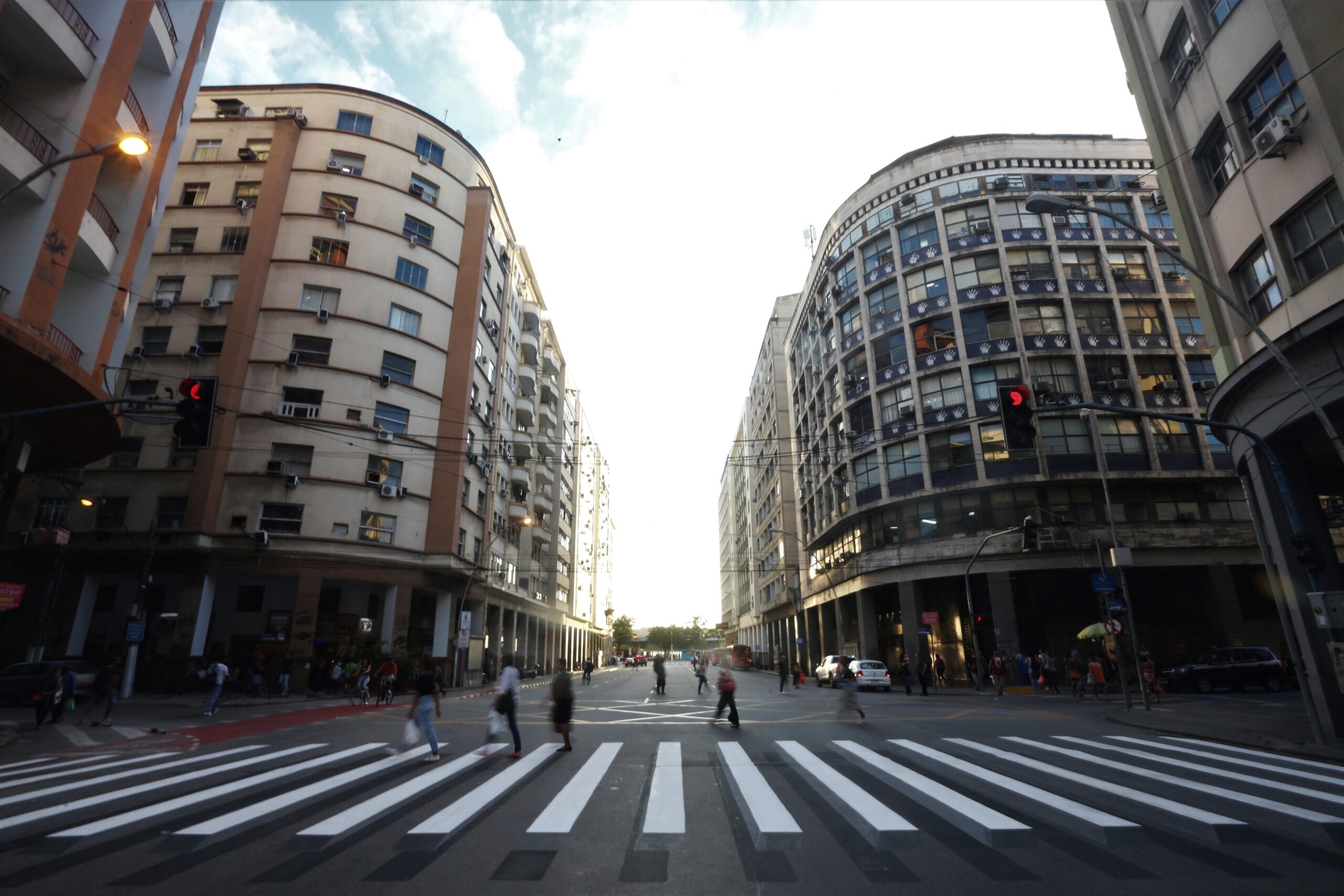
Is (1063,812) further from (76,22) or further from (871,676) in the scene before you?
(871,676)

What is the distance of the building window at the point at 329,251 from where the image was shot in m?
33.3

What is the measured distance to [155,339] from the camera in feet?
106

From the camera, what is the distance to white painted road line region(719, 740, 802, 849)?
251 inches

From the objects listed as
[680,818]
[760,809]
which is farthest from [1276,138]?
[680,818]

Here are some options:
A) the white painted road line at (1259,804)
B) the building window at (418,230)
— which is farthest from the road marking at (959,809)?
the building window at (418,230)

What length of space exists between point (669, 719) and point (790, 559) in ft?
144

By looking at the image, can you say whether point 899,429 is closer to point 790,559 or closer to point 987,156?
point 987,156

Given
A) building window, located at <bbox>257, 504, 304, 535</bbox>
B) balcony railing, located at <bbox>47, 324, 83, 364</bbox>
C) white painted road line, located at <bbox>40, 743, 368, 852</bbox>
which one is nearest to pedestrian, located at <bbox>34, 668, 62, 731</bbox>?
balcony railing, located at <bbox>47, 324, 83, 364</bbox>

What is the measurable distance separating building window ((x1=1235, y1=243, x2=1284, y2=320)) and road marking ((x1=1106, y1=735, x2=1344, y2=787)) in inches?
373

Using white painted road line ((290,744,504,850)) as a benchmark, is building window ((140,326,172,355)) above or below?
above

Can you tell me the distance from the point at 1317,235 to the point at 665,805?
53.9 ft

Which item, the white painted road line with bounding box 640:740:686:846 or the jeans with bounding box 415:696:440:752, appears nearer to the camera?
the white painted road line with bounding box 640:740:686:846

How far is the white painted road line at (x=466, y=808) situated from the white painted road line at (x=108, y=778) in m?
5.72

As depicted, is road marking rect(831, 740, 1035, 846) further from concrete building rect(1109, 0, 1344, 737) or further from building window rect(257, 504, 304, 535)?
Answer: building window rect(257, 504, 304, 535)
